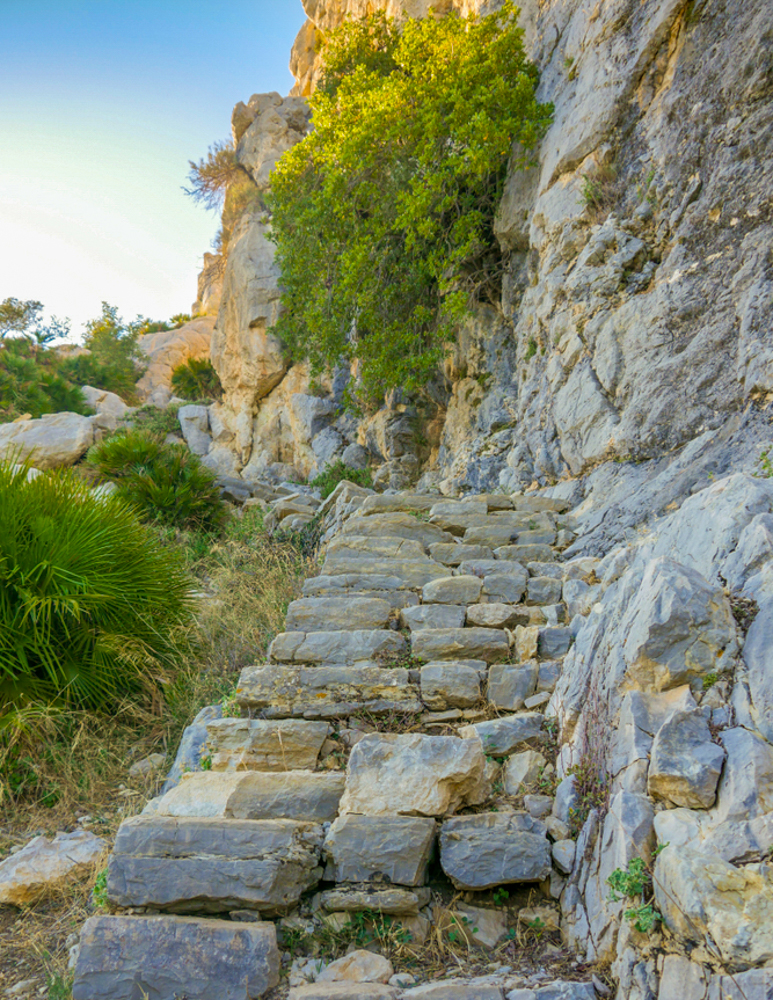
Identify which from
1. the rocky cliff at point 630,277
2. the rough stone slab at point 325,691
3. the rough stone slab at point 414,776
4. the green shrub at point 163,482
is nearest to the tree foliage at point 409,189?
the rocky cliff at point 630,277

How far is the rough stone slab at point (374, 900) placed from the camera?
7.66ft

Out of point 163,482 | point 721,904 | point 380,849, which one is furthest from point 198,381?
point 721,904

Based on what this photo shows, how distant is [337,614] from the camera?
4.08m

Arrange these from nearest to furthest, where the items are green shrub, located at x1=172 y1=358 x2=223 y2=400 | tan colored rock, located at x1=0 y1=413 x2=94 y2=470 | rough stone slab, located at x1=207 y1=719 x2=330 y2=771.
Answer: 1. rough stone slab, located at x1=207 y1=719 x2=330 y2=771
2. tan colored rock, located at x1=0 y1=413 x2=94 y2=470
3. green shrub, located at x1=172 y1=358 x2=223 y2=400

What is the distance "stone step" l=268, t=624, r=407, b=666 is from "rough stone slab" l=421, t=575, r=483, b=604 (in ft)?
1.73

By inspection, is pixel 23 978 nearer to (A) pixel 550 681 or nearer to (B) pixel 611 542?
(A) pixel 550 681

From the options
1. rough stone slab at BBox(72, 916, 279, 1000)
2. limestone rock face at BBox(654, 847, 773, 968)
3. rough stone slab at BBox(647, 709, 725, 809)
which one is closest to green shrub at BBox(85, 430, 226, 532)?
rough stone slab at BBox(72, 916, 279, 1000)

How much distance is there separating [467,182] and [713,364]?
5299 millimetres

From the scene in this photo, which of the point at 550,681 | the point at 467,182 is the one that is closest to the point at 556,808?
the point at 550,681

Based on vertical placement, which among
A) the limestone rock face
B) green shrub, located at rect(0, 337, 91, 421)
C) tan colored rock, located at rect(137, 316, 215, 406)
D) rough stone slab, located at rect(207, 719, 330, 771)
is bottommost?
rough stone slab, located at rect(207, 719, 330, 771)

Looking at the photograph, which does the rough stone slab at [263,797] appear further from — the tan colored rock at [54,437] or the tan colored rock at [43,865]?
the tan colored rock at [54,437]

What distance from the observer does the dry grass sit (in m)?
2.80

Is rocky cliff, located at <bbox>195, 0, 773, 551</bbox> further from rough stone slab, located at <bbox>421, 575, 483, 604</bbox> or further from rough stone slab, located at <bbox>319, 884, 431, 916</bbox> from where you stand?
rough stone slab, located at <bbox>319, 884, 431, 916</bbox>

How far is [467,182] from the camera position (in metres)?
8.62
